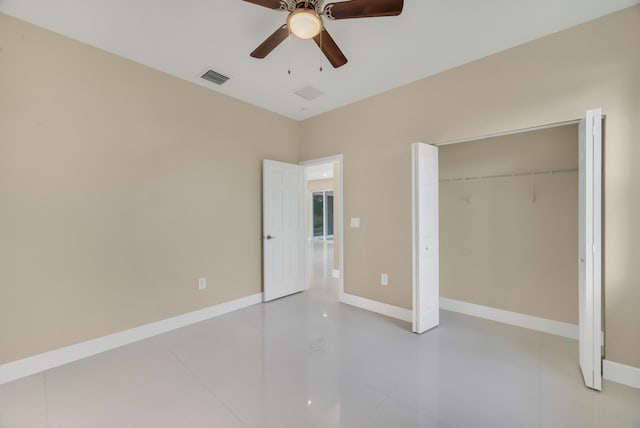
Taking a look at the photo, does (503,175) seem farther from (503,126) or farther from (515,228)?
(503,126)

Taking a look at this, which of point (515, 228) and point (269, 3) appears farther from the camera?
point (515, 228)

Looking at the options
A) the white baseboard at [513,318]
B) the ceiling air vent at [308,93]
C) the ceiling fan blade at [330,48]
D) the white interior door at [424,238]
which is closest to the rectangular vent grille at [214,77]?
the ceiling air vent at [308,93]

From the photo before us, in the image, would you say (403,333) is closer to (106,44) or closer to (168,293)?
Answer: (168,293)

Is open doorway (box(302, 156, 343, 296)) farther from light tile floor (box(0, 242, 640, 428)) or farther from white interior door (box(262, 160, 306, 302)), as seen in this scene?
light tile floor (box(0, 242, 640, 428))

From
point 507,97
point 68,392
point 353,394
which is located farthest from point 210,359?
point 507,97

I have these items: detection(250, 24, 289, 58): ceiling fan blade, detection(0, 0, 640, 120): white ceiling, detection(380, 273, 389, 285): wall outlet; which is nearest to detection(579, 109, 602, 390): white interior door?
detection(0, 0, 640, 120): white ceiling

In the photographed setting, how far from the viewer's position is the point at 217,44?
8.00 ft

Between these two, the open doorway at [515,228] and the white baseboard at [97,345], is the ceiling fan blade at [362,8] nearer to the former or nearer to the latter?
the open doorway at [515,228]

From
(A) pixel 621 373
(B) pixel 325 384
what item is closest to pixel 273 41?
(B) pixel 325 384

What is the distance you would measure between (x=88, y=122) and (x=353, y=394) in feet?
10.7

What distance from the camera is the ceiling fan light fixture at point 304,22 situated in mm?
1604

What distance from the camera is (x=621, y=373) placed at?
80.5 inches

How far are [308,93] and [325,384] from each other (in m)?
3.19

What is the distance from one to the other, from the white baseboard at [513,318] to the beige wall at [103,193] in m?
2.91
